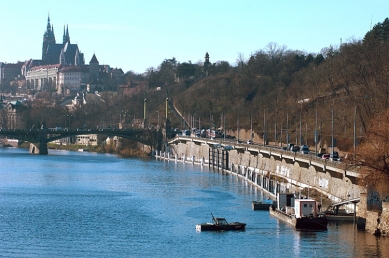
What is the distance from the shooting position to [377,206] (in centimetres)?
4894

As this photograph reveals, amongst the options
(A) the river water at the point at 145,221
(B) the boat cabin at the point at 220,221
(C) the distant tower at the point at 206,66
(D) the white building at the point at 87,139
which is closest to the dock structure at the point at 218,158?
(A) the river water at the point at 145,221

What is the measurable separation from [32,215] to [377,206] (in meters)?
19.6

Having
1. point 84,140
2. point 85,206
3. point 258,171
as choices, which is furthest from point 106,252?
point 84,140

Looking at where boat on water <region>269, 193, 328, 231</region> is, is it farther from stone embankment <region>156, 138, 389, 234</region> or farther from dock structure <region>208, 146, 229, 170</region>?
dock structure <region>208, 146, 229, 170</region>

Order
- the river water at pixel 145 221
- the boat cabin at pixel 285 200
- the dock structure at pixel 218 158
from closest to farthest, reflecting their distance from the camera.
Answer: the river water at pixel 145 221, the boat cabin at pixel 285 200, the dock structure at pixel 218 158

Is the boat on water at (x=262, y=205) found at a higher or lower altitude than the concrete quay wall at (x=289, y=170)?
lower

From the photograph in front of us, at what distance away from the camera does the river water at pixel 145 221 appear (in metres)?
45.3

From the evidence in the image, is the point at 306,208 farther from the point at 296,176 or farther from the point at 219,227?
the point at 296,176

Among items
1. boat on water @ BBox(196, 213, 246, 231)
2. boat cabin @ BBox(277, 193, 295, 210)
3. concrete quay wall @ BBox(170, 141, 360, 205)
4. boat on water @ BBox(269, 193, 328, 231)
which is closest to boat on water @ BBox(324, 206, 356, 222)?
boat on water @ BBox(269, 193, 328, 231)

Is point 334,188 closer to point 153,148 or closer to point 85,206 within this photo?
point 85,206

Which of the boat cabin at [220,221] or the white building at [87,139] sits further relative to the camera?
the white building at [87,139]

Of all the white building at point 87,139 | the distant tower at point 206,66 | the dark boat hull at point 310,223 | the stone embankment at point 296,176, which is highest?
the distant tower at point 206,66

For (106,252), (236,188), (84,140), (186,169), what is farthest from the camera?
(84,140)

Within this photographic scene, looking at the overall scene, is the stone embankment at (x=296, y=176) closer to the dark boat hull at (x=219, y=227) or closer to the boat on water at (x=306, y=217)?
the boat on water at (x=306, y=217)
